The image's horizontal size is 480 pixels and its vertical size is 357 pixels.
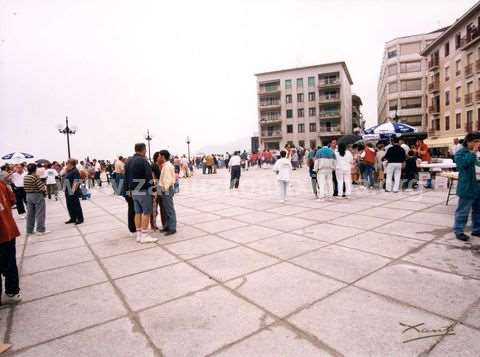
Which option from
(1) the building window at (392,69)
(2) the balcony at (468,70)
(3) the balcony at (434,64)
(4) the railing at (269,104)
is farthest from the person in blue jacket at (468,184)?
(4) the railing at (269,104)

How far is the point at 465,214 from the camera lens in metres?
4.57

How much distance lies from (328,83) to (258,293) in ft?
178

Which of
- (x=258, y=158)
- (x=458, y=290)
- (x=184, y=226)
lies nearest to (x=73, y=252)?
(x=184, y=226)

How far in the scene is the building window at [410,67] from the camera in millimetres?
45750

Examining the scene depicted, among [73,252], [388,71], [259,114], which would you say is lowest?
[73,252]

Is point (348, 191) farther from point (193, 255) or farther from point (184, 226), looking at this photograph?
point (193, 255)

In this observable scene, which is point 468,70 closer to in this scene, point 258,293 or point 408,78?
point 408,78

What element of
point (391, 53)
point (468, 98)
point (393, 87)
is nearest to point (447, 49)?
point (468, 98)

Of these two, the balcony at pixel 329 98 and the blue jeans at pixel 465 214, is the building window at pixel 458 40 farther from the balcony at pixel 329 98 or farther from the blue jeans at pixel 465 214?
the blue jeans at pixel 465 214

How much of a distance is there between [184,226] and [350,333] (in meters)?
4.71

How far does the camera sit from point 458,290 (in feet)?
9.82

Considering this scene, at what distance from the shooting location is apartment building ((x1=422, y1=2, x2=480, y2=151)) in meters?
27.4

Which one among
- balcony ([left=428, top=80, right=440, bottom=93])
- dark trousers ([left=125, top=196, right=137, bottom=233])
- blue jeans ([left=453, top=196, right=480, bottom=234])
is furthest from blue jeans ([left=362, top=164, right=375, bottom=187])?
balcony ([left=428, top=80, right=440, bottom=93])

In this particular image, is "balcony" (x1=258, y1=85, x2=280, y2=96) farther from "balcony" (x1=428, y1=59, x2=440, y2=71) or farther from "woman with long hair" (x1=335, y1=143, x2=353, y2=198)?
"woman with long hair" (x1=335, y1=143, x2=353, y2=198)
